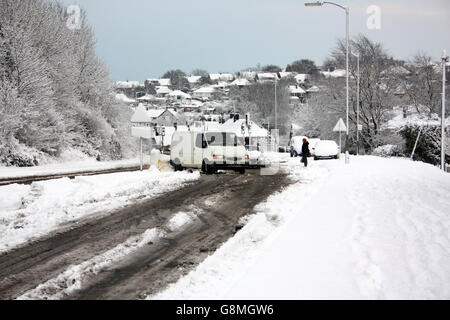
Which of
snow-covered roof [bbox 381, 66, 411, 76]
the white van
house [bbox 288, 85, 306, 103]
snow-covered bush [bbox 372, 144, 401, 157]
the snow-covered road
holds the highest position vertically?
house [bbox 288, 85, 306, 103]

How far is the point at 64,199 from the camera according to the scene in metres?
12.7

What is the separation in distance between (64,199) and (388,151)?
3982 centimetres

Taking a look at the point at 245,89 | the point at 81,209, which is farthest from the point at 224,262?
the point at 245,89

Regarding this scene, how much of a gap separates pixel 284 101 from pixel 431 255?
370ft

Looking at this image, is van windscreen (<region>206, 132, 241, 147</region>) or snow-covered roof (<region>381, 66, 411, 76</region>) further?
snow-covered roof (<region>381, 66, 411, 76</region>)

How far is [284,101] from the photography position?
117 metres

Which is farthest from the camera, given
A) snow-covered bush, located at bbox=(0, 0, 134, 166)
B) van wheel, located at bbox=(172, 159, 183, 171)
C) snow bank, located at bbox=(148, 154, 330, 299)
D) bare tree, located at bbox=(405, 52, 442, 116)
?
bare tree, located at bbox=(405, 52, 442, 116)

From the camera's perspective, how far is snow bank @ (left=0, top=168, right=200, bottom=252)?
9.45 meters

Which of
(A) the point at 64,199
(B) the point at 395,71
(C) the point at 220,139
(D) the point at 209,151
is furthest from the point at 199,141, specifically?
(B) the point at 395,71

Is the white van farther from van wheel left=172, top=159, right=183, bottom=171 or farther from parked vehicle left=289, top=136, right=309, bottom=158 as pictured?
parked vehicle left=289, top=136, right=309, bottom=158

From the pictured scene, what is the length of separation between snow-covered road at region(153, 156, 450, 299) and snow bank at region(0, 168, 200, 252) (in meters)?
4.04

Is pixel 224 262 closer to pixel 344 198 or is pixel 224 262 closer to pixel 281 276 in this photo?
pixel 281 276

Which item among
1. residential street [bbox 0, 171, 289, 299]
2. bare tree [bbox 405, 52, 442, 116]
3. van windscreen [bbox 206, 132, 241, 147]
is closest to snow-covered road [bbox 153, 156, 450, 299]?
residential street [bbox 0, 171, 289, 299]

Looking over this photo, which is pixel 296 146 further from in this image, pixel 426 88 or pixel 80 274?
pixel 80 274
